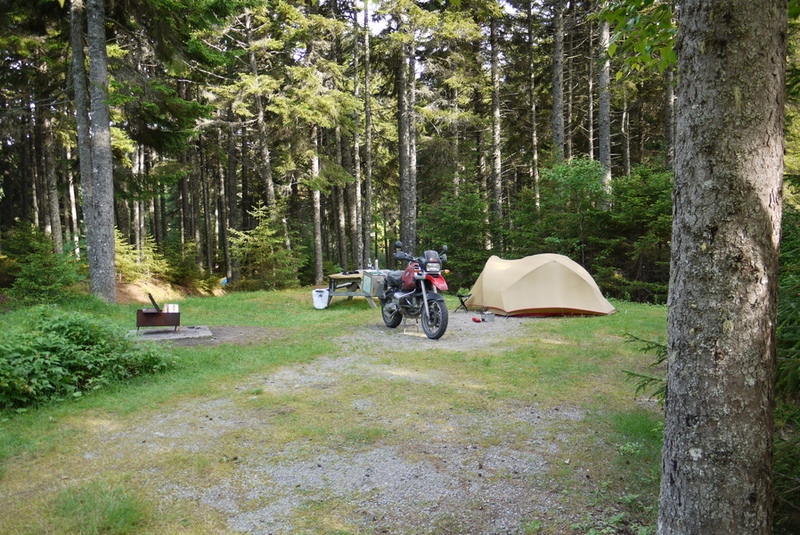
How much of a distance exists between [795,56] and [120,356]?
58.4 feet

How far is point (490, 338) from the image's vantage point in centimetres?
804

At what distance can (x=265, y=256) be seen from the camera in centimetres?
1706

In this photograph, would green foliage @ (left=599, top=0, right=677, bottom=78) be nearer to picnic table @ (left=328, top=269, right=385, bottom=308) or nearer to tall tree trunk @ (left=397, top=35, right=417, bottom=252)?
picnic table @ (left=328, top=269, right=385, bottom=308)

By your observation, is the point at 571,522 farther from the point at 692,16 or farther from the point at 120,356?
the point at 120,356

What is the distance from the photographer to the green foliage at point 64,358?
454cm

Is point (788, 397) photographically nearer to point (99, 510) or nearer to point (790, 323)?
point (790, 323)

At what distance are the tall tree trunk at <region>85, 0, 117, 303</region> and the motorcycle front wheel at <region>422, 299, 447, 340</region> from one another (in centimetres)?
754

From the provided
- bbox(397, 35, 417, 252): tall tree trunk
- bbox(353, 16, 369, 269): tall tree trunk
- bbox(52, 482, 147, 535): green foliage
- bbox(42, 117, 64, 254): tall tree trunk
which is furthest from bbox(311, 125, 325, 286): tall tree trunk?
bbox(52, 482, 147, 535): green foliage

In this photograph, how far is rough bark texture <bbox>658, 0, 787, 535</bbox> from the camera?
1.83 m

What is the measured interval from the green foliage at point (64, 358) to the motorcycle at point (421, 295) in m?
3.97

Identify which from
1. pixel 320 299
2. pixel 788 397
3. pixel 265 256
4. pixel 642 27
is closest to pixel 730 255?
pixel 788 397

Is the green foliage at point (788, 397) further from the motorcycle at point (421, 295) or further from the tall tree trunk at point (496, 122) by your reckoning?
the tall tree trunk at point (496, 122)

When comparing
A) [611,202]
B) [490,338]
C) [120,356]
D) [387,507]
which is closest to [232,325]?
[120,356]

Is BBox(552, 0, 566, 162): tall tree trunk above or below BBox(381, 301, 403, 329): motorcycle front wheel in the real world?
above
